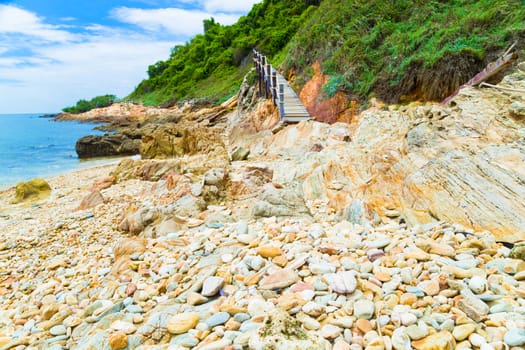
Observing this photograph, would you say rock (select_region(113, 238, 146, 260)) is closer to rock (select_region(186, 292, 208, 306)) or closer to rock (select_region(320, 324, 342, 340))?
rock (select_region(186, 292, 208, 306))

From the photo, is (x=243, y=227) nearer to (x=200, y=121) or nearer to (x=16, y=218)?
(x=16, y=218)

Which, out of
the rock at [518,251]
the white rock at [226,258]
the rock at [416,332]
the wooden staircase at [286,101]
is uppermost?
the wooden staircase at [286,101]

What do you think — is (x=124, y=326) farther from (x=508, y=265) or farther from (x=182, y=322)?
(x=508, y=265)

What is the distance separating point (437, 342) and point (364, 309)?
1.47 ft

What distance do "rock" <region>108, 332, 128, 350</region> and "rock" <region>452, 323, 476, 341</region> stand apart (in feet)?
6.95

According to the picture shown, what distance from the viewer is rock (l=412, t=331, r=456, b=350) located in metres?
1.72

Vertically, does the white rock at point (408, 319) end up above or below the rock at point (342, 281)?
below

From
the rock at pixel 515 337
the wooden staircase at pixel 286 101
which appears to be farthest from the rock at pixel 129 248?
the wooden staircase at pixel 286 101

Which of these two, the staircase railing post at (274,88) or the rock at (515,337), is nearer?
the rock at (515,337)

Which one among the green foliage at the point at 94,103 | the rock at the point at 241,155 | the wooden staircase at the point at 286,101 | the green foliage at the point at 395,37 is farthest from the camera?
the green foliage at the point at 94,103

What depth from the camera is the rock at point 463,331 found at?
1.77 m

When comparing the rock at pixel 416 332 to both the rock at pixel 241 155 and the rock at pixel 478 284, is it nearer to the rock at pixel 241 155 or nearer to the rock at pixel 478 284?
the rock at pixel 478 284

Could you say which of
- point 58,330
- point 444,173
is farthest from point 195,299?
point 444,173

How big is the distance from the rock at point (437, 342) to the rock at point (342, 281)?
0.57 m
